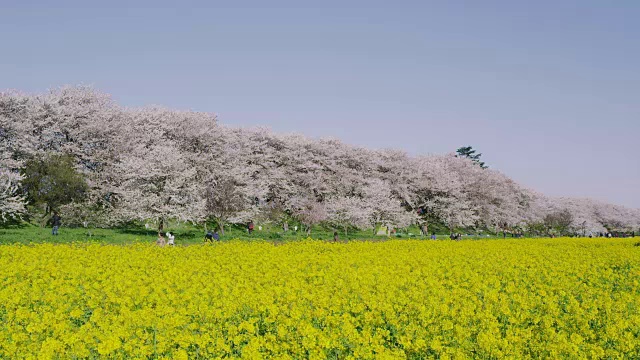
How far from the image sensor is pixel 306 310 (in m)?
11.8

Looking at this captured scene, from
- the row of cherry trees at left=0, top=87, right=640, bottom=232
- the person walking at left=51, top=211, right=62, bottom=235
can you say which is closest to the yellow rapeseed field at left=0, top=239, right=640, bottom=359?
the person walking at left=51, top=211, right=62, bottom=235

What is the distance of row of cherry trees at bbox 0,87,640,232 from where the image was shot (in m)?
48.7

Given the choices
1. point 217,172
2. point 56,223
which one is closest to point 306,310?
point 56,223

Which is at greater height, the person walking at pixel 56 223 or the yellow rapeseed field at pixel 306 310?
the yellow rapeseed field at pixel 306 310

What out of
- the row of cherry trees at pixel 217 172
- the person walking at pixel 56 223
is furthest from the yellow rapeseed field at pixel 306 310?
the row of cherry trees at pixel 217 172

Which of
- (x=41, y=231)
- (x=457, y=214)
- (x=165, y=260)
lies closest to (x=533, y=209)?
(x=457, y=214)

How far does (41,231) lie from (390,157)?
5931 centimetres

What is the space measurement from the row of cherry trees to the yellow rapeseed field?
26.7 meters

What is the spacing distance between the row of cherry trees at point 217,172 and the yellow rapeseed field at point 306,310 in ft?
87.6

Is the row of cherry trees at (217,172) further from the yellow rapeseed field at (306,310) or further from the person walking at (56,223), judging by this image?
the yellow rapeseed field at (306,310)

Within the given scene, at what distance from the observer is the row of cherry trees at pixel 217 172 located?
48.7 meters

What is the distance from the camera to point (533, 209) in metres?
121

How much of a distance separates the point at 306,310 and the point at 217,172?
52.4 m

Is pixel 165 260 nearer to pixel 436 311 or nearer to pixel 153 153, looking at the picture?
pixel 436 311
